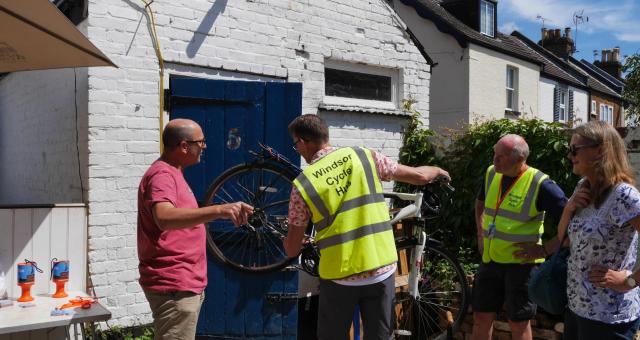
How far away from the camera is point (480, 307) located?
4203 millimetres

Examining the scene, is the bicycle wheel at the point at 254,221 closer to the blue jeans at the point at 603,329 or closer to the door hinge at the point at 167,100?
the door hinge at the point at 167,100

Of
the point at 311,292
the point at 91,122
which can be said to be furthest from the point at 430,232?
the point at 91,122

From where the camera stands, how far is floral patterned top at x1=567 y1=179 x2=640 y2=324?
253 centimetres

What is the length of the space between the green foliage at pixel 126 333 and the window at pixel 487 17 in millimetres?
13913

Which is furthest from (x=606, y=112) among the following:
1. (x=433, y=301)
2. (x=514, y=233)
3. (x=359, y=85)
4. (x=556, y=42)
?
(x=514, y=233)

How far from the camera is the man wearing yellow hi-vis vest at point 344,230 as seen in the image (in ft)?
9.39

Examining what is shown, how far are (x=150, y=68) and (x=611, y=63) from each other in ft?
98.6

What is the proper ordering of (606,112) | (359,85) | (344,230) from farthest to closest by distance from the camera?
1. (606,112)
2. (359,85)
3. (344,230)

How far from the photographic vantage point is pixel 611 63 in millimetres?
29328

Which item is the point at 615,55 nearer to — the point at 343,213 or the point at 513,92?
the point at 513,92

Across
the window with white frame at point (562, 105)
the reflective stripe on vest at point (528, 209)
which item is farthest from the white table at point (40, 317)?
the window with white frame at point (562, 105)

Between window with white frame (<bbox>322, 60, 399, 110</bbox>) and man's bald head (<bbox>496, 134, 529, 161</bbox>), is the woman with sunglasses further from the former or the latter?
window with white frame (<bbox>322, 60, 399, 110</bbox>)

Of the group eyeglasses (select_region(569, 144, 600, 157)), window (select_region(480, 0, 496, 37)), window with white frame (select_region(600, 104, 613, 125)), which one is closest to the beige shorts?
eyeglasses (select_region(569, 144, 600, 157))

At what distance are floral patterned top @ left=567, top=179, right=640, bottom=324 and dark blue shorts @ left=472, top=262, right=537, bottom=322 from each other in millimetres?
1285
